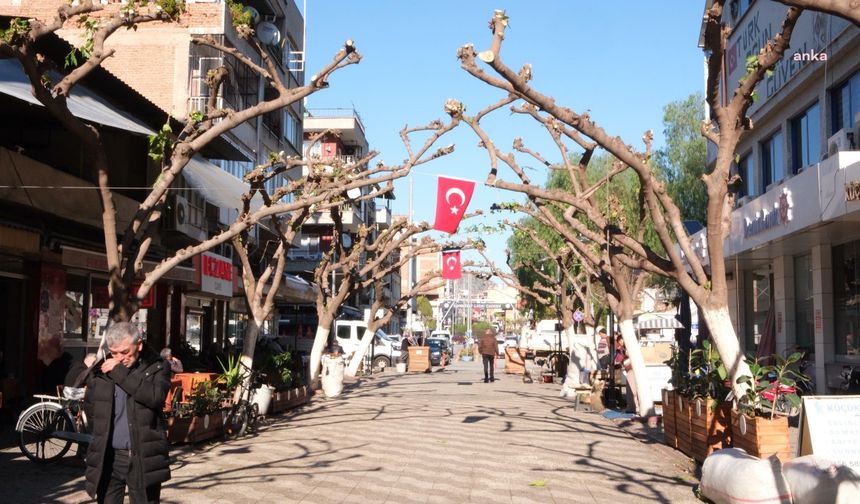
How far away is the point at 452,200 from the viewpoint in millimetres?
17703

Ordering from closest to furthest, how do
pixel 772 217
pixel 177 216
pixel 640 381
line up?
pixel 772 217
pixel 640 381
pixel 177 216

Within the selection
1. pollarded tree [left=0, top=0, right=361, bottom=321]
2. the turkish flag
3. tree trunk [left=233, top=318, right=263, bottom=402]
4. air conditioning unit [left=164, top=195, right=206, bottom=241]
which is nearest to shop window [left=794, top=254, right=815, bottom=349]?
the turkish flag

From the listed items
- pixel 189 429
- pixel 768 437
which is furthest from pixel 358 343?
pixel 768 437

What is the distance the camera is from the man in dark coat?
21.0 feet

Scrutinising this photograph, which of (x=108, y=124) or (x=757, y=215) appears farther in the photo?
(x=757, y=215)

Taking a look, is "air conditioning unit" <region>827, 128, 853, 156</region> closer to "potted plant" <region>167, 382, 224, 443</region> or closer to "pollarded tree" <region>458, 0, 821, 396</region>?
"pollarded tree" <region>458, 0, 821, 396</region>

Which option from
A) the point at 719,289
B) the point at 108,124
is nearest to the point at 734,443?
the point at 719,289

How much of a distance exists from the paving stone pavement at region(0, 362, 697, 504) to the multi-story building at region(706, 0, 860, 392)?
15.3 ft

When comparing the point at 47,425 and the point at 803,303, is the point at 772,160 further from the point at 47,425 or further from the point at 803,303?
the point at 47,425

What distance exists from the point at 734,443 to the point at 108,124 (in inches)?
340

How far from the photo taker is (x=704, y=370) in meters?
13.4

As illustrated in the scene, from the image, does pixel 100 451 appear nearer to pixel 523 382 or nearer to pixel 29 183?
pixel 29 183

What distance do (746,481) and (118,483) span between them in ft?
17.1

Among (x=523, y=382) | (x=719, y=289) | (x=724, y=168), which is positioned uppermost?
(x=724, y=168)
